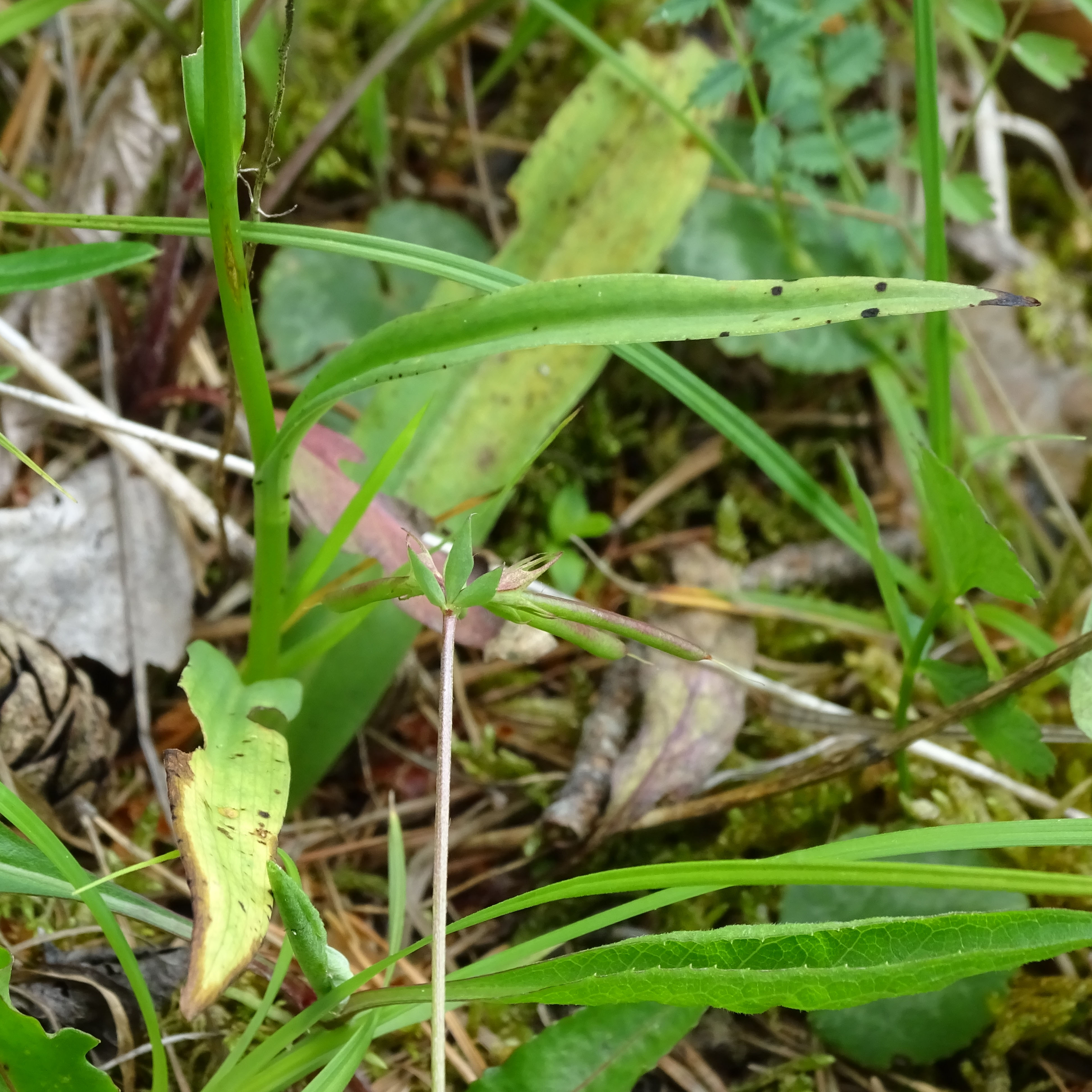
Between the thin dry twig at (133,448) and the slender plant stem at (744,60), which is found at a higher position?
the slender plant stem at (744,60)

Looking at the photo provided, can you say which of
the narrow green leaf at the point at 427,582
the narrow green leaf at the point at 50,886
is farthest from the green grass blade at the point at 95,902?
the narrow green leaf at the point at 427,582

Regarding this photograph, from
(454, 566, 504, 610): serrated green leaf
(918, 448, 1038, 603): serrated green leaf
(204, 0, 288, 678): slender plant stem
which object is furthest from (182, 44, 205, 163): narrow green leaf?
(918, 448, 1038, 603): serrated green leaf

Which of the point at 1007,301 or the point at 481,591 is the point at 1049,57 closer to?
the point at 1007,301

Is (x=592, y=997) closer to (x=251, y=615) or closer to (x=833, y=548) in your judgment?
(x=251, y=615)

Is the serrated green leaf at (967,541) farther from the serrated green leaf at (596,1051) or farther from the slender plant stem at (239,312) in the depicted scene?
the slender plant stem at (239,312)

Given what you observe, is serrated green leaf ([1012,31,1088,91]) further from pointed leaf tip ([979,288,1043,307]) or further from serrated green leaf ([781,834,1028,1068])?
serrated green leaf ([781,834,1028,1068])

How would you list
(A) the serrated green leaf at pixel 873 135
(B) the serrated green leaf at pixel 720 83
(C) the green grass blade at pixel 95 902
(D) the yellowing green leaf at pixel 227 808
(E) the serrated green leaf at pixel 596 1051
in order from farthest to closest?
(A) the serrated green leaf at pixel 873 135 < (B) the serrated green leaf at pixel 720 83 < (E) the serrated green leaf at pixel 596 1051 < (C) the green grass blade at pixel 95 902 < (D) the yellowing green leaf at pixel 227 808
